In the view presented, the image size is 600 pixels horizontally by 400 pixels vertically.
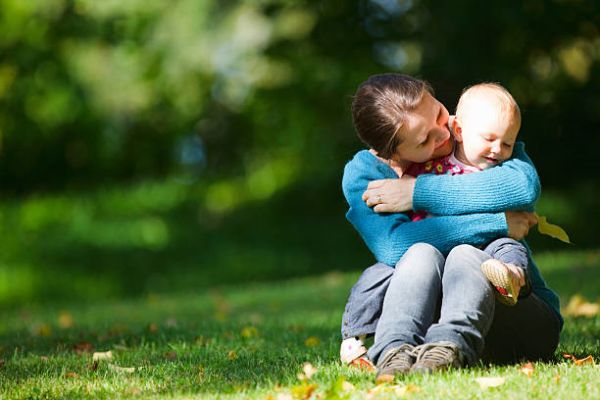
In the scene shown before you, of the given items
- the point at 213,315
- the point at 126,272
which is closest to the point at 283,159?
the point at 126,272

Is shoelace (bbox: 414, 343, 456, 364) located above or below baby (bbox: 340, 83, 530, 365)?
below

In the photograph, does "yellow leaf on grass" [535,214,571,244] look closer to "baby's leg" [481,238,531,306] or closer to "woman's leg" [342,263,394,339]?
"baby's leg" [481,238,531,306]

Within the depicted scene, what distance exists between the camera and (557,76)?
1371 centimetres

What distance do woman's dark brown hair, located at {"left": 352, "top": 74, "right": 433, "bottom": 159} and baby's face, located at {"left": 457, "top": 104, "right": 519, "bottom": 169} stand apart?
0.22 meters

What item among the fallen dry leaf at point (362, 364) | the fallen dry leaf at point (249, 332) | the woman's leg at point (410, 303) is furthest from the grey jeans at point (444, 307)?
the fallen dry leaf at point (249, 332)

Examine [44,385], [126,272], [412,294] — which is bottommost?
[126,272]

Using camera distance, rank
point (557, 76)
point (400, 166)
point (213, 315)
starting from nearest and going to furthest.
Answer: point (400, 166), point (213, 315), point (557, 76)

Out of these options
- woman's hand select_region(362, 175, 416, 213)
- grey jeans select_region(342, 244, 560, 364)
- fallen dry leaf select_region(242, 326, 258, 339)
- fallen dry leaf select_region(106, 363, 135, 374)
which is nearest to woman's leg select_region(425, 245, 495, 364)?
grey jeans select_region(342, 244, 560, 364)

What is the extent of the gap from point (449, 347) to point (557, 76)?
36.6ft

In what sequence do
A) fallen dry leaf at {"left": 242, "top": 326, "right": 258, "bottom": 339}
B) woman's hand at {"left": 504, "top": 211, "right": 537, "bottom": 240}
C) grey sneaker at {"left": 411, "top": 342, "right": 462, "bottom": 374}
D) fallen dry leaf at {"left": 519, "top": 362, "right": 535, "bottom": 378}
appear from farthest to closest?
fallen dry leaf at {"left": 242, "top": 326, "right": 258, "bottom": 339} → woman's hand at {"left": 504, "top": 211, "right": 537, "bottom": 240} → fallen dry leaf at {"left": 519, "top": 362, "right": 535, "bottom": 378} → grey sneaker at {"left": 411, "top": 342, "right": 462, "bottom": 374}

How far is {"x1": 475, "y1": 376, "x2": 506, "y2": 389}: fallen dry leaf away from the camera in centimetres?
309

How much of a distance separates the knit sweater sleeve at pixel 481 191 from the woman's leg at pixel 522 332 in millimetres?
383

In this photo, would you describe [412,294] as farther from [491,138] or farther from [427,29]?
[427,29]

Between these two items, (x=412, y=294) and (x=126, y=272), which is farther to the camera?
(x=126, y=272)
